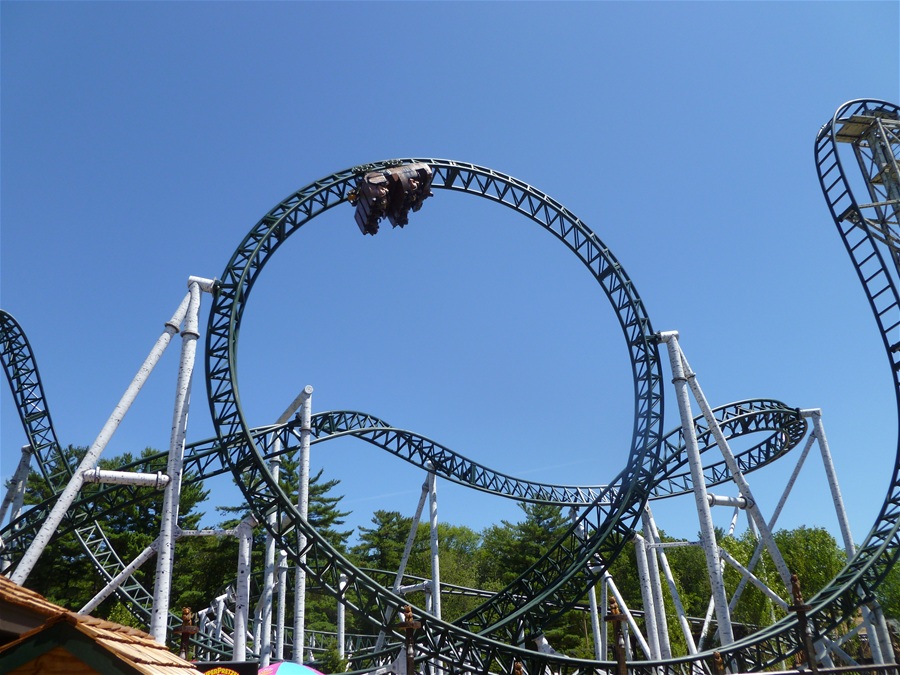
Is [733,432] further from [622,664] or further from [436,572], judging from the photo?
[622,664]

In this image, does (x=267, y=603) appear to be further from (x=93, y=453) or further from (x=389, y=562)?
(x=389, y=562)

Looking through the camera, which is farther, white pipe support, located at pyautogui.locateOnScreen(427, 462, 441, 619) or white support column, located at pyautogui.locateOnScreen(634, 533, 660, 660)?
white pipe support, located at pyautogui.locateOnScreen(427, 462, 441, 619)

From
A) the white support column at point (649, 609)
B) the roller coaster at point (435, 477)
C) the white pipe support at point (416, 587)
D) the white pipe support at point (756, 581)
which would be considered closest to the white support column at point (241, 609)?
the roller coaster at point (435, 477)

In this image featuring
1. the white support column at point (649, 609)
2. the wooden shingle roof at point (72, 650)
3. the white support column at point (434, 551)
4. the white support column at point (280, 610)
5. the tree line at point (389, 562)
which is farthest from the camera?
the tree line at point (389, 562)

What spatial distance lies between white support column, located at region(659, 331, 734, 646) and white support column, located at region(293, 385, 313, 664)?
6.42m

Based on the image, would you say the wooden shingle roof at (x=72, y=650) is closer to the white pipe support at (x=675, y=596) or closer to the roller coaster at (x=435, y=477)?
the roller coaster at (x=435, y=477)

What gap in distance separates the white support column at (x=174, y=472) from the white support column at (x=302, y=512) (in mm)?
2139

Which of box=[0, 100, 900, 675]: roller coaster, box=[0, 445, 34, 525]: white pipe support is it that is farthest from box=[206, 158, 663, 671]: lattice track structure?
box=[0, 445, 34, 525]: white pipe support

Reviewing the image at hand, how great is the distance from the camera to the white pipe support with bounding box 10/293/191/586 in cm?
841

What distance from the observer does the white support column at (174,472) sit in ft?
26.6

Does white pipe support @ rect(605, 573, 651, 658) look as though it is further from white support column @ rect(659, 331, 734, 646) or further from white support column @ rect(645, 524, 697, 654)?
white support column @ rect(659, 331, 734, 646)

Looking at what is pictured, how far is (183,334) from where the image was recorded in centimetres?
987

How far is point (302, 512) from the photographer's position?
11.5 meters

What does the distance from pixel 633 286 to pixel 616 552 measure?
17.3 ft
